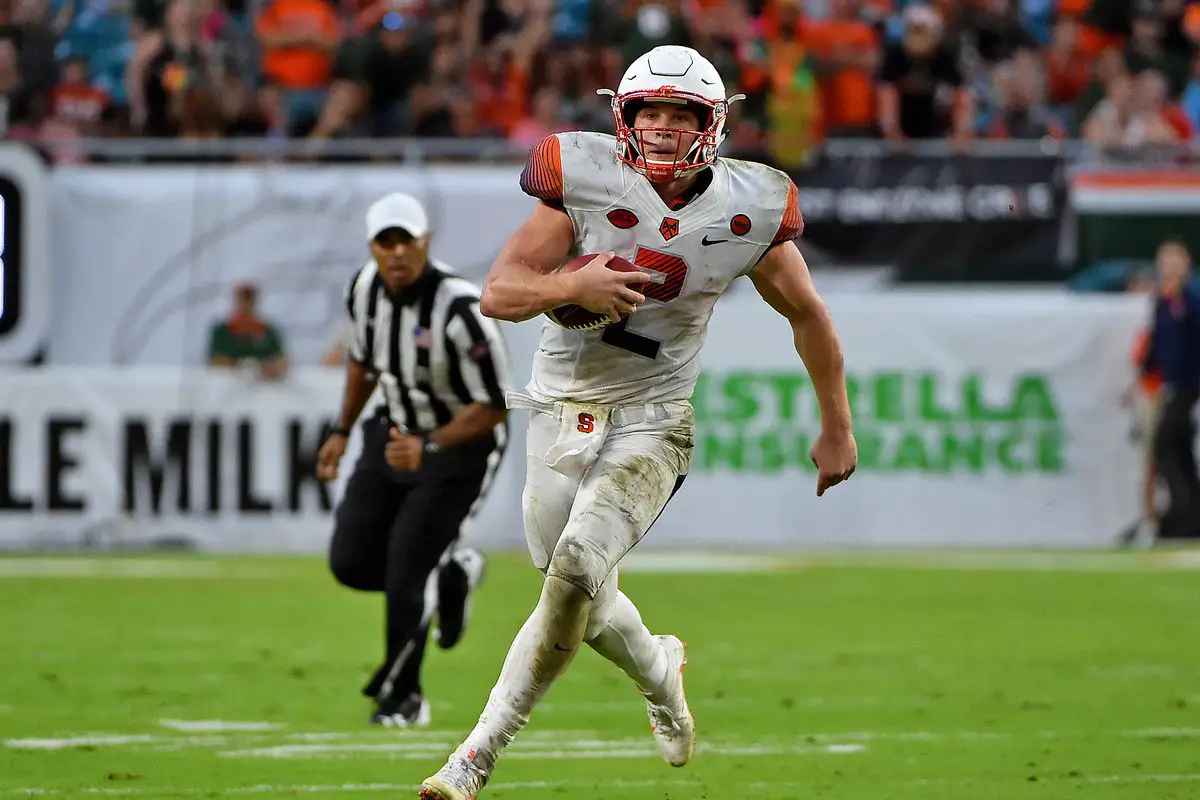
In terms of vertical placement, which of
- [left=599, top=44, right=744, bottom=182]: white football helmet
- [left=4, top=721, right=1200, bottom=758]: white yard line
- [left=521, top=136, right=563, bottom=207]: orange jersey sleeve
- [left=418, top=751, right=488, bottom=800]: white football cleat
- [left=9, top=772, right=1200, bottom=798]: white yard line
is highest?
[left=599, top=44, right=744, bottom=182]: white football helmet

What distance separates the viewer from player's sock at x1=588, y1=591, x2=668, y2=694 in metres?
5.54

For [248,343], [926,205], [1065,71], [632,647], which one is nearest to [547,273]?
[632,647]

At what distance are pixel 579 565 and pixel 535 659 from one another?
0.95 ft

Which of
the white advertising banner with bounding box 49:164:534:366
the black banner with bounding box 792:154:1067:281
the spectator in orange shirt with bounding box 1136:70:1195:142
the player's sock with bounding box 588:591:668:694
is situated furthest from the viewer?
the spectator in orange shirt with bounding box 1136:70:1195:142

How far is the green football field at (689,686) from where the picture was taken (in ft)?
19.5

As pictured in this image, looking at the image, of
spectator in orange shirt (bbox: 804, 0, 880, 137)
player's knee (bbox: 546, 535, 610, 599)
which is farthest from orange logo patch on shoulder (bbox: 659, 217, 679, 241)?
spectator in orange shirt (bbox: 804, 0, 880, 137)

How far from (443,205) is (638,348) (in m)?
8.88

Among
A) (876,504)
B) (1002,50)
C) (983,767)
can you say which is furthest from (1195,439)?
(983,767)

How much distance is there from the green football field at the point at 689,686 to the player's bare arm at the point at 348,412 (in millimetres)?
880

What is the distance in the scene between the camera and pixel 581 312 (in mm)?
5152

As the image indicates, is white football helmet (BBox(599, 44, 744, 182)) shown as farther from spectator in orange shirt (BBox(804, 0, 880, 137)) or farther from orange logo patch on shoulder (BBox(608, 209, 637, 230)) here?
spectator in orange shirt (BBox(804, 0, 880, 137))

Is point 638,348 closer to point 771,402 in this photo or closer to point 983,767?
point 983,767

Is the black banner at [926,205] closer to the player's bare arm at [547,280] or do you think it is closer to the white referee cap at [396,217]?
the white referee cap at [396,217]

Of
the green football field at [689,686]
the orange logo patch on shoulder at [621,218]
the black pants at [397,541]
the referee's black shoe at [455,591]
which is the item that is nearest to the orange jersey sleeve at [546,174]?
the orange logo patch on shoulder at [621,218]
